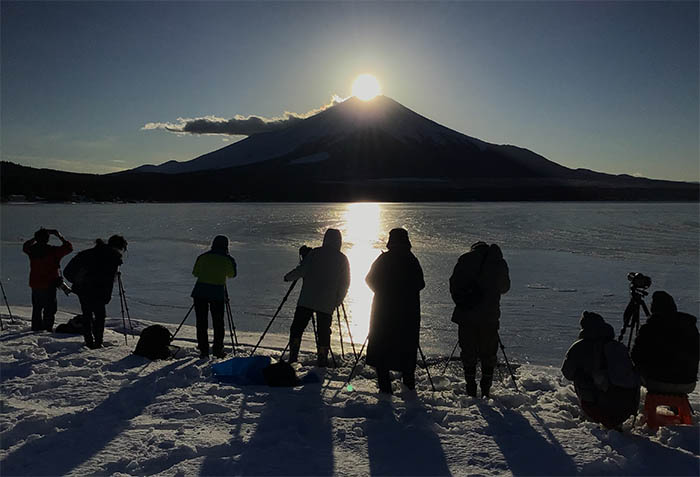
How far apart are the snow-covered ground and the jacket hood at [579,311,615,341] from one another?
2.42ft

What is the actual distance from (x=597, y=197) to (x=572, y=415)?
122 m

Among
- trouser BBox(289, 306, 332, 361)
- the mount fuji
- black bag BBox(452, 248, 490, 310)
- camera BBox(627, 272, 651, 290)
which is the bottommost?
trouser BBox(289, 306, 332, 361)

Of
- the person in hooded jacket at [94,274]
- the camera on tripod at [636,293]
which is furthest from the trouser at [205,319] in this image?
the camera on tripod at [636,293]

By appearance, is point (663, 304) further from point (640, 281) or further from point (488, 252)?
point (488, 252)

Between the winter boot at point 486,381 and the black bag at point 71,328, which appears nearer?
the winter boot at point 486,381

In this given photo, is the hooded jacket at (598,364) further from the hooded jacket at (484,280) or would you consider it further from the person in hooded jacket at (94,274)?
the person in hooded jacket at (94,274)

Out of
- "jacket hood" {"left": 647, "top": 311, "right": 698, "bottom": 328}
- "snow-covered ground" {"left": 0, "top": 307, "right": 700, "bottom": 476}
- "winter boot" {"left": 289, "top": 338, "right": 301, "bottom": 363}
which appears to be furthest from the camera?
"winter boot" {"left": 289, "top": 338, "right": 301, "bottom": 363}

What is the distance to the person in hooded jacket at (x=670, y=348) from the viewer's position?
419 centimetres

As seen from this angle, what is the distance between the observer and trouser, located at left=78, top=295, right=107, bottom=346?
6492mm

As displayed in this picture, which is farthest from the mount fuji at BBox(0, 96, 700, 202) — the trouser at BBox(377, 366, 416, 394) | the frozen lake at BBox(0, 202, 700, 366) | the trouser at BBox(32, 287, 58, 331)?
the trouser at BBox(377, 366, 416, 394)

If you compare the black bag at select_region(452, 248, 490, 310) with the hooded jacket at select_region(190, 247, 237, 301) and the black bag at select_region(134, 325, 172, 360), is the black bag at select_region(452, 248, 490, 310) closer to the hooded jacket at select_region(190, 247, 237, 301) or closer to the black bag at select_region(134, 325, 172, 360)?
the hooded jacket at select_region(190, 247, 237, 301)

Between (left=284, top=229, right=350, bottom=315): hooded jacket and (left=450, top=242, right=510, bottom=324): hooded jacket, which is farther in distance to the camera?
(left=284, top=229, right=350, bottom=315): hooded jacket

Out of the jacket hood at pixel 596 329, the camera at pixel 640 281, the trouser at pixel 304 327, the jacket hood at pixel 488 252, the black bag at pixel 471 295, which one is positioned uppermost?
the jacket hood at pixel 488 252

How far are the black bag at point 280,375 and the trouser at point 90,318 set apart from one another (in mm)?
2610
